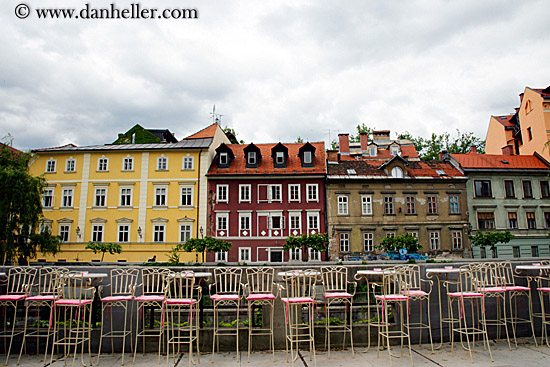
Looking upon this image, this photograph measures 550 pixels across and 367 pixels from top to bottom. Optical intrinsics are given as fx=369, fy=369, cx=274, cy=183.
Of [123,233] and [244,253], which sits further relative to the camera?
[123,233]

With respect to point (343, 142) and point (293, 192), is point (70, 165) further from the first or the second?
point (343, 142)

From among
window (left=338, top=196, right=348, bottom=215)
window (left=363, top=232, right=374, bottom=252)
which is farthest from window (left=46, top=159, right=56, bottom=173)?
window (left=363, top=232, right=374, bottom=252)

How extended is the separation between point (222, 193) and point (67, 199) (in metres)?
12.7

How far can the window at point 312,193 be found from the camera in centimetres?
2883

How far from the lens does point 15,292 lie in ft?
22.5

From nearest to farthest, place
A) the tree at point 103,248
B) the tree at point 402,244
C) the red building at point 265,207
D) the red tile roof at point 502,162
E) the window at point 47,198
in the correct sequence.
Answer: the tree at point 402,244 < the tree at point 103,248 < the red building at point 265,207 < the window at point 47,198 < the red tile roof at point 502,162

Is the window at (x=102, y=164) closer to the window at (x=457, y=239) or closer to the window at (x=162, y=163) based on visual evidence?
the window at (x=162, y=163)

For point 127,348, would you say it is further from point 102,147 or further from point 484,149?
point 484,149

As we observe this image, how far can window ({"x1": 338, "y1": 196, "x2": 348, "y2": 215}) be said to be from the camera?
2870 centimetres

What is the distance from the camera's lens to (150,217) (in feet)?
94.4

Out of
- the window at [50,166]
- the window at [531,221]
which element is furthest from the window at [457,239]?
the window at [50,166]

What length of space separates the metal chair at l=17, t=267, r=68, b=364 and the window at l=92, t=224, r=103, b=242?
23.9 metres

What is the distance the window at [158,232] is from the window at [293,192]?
396 inches

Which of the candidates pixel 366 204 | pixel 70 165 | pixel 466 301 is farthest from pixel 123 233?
pixel 466 301
